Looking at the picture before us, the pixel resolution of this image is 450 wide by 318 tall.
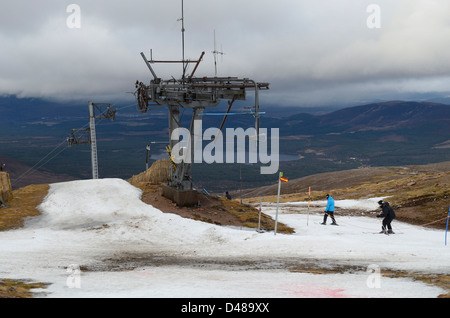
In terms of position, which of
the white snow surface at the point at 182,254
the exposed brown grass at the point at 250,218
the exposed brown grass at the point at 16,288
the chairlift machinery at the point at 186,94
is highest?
the chairlift machinery at the point at 186,94

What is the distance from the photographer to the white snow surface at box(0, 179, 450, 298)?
11.5 meters

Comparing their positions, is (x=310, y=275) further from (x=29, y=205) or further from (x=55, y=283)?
(x=29, y=205)

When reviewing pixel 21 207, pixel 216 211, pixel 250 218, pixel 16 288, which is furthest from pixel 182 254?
pixel 21 207

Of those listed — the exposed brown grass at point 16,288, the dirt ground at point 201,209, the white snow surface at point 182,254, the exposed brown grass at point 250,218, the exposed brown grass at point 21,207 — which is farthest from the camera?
the dirt ground at point 201,209

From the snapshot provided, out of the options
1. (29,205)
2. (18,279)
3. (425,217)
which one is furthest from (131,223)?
(425,217)

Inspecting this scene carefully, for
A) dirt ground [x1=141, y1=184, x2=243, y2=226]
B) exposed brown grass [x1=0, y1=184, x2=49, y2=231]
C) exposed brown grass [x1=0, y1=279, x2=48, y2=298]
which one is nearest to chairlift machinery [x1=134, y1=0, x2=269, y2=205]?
dirt ground [x1=141, y1=184, x2=243, y2=226]

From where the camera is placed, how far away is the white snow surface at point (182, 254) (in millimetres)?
11492

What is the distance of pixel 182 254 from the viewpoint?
1794 centimetres

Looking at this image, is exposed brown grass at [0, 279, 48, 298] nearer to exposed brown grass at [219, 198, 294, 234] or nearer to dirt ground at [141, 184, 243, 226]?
dirt ground at [141, 184, 243, 226]

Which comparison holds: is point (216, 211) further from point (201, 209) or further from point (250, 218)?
point (250, 218)

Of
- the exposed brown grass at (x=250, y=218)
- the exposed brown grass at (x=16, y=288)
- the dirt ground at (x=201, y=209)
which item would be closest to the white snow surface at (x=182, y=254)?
the exposed brown grass at (x=16, y=288)

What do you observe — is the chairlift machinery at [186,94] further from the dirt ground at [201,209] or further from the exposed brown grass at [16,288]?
the exposed brown grass at [16,288]

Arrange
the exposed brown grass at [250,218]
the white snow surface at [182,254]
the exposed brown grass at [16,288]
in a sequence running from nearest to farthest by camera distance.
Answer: the exposed brown grass at [16,288] < the white snow surface at [182,254] < the exposed brown grass at [250,218]

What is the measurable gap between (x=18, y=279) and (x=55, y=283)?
132cm
